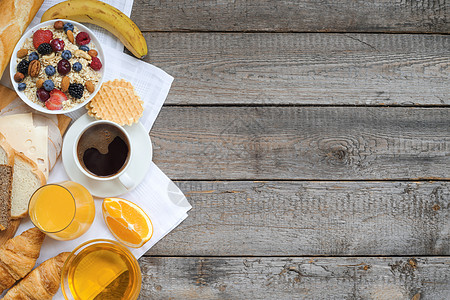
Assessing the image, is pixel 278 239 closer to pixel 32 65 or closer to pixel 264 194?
pixel 264 194

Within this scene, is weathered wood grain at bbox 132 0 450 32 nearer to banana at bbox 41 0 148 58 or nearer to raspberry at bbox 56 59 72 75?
banana at bbox 41 0 148 58

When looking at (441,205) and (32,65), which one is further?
(441,205)

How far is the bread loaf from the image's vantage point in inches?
40.6

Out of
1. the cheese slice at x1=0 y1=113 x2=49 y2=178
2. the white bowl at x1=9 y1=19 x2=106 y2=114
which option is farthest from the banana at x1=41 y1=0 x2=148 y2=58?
the cheese slice at x1=0 y1=113 x2=49 y2=178

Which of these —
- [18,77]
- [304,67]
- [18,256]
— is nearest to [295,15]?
[304,67]

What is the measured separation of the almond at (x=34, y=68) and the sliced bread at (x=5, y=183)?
0.19 m

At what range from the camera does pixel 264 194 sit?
112 cm

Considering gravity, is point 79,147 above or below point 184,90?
below

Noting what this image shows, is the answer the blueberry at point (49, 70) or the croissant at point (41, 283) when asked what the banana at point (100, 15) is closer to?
the blueberry at point (49, 70)

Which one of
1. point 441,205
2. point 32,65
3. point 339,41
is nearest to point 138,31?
point 32,65

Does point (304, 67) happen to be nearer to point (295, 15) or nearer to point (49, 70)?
point (295, 15)

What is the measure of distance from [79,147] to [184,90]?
12.0 inches

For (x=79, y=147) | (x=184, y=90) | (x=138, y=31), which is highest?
(x=138, y=31)

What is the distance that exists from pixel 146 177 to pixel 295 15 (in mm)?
588
